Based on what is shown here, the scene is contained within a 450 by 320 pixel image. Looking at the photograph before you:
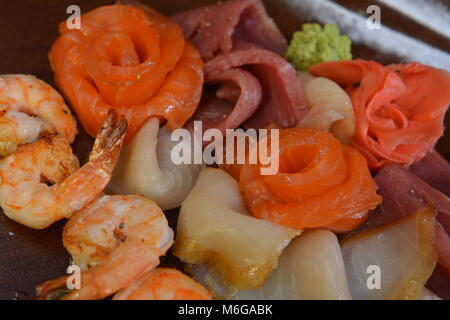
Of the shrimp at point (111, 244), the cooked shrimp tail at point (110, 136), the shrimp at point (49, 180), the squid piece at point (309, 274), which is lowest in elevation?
the squid piece at point (309, 274)

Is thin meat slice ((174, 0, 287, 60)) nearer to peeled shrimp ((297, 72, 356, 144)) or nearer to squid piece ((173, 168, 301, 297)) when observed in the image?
peeled shrimp ((297, 72, 356, 144))

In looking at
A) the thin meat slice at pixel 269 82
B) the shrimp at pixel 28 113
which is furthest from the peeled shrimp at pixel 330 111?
the shrimp at pixel 28 113

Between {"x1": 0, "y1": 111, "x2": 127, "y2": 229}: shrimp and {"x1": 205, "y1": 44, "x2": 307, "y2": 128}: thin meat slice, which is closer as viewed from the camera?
{"x1": 0, "y1": 111, "x2": 127, "y2": 229}: shrimp

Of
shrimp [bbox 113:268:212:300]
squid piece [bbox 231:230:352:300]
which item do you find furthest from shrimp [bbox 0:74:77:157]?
squid piece [bbox 231:230:352:300]

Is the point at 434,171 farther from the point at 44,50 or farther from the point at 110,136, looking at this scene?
the point at 44,50

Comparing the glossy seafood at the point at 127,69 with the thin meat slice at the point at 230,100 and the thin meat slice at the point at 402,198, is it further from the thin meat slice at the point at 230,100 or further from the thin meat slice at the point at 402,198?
the thin meat slice at the point at 402,198

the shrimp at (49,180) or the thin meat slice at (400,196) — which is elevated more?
the shrimp at (49,180)
